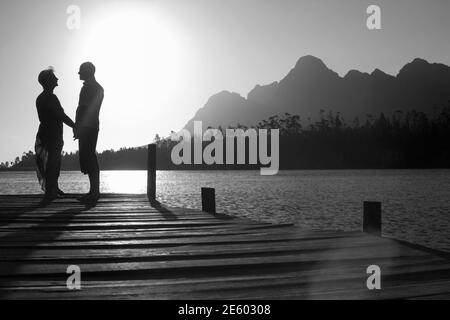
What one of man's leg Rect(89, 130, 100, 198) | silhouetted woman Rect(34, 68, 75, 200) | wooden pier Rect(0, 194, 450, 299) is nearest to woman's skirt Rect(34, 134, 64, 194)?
silhouetted woman Rect(34, 68, 75, 200)

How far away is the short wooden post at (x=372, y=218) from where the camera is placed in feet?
29.4

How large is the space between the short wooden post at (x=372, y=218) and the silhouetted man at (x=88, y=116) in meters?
5.64

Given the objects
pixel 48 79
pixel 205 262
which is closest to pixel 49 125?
pixel 48 79

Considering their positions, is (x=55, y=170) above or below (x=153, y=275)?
above

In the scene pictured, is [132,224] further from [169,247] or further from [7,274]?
[7,274]

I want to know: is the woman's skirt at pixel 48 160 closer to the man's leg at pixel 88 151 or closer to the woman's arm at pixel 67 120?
the woman's arm at pixel 67 120

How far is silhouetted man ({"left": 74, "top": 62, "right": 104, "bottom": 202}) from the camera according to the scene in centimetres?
1007

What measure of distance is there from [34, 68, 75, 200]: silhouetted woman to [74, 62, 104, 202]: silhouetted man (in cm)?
47

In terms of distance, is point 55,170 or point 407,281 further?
point 55,170

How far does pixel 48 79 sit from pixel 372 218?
7.30 m

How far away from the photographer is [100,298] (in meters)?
3.51
